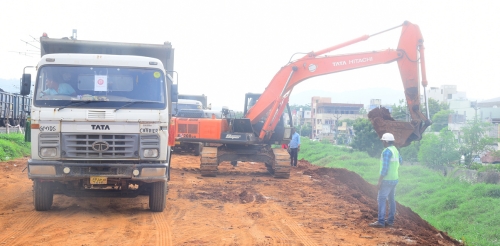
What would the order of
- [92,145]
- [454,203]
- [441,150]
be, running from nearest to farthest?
[92,145]
[454,203]
[441,150]

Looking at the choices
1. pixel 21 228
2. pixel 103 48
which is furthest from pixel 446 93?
pixel 21 228

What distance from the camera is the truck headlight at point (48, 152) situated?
9.69m

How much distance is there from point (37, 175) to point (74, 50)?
3.19 meters

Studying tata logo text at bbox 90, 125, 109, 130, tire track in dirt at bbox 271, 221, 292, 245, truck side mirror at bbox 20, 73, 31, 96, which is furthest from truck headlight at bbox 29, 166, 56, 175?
tire track in dirt at bbox 271, 221, 292, 245

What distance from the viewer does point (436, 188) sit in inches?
786

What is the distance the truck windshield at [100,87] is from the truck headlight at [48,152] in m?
0.79

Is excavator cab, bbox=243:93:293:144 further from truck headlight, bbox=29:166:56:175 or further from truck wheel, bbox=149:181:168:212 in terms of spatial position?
truck headlight, bbox=29:166:56:175

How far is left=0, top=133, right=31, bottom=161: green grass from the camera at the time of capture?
2270 cm

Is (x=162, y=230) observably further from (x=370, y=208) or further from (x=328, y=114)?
(x=328, y=114)

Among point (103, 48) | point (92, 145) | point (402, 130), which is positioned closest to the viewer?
point (92, 145)

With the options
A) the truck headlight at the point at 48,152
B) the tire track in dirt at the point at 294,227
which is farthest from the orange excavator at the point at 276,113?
the truck headlight at the point at 48,152

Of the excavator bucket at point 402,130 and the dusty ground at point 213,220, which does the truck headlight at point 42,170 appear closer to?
the dusty ground at point 213,220

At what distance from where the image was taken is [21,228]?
895 cm

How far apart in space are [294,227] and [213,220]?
1588 mm
